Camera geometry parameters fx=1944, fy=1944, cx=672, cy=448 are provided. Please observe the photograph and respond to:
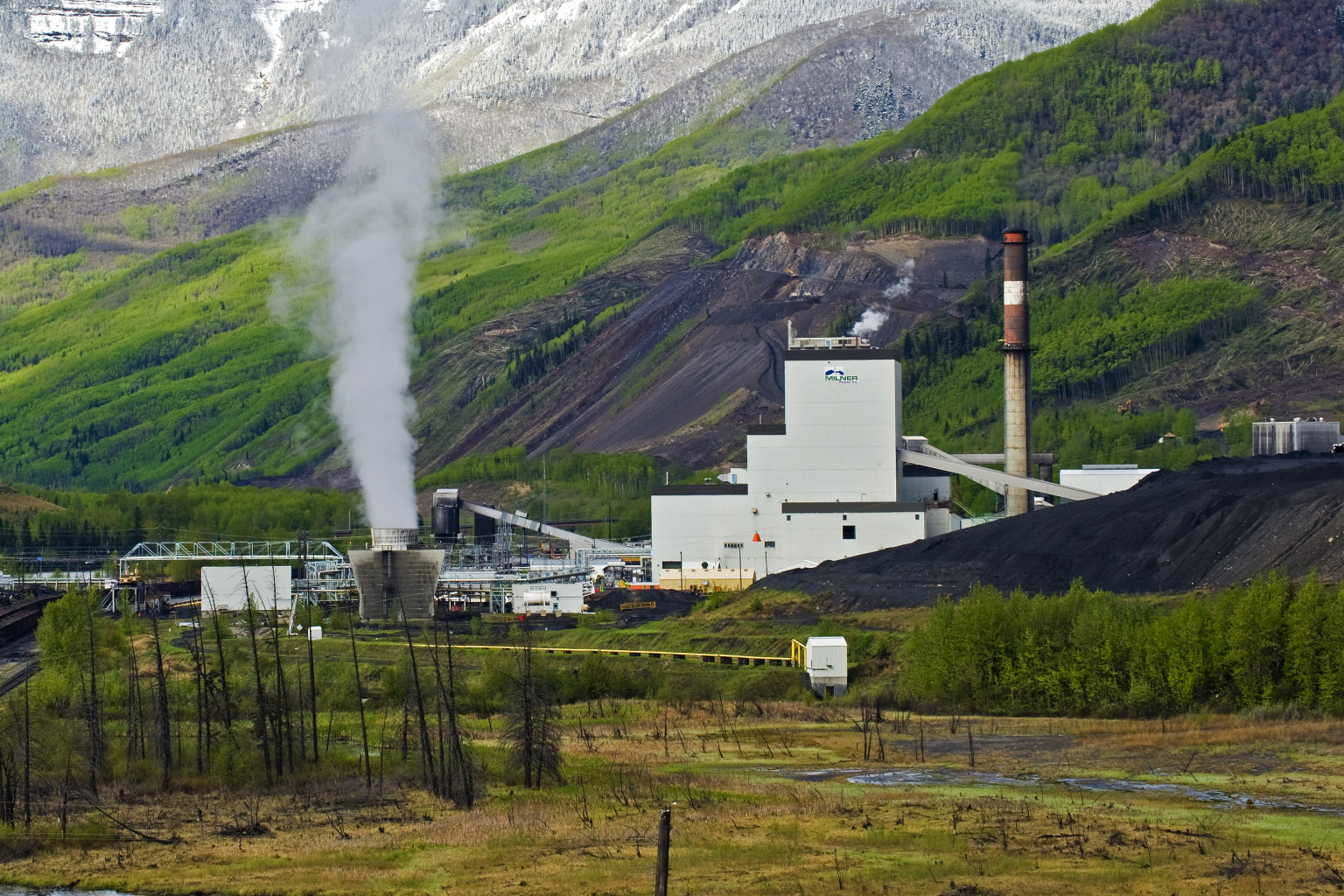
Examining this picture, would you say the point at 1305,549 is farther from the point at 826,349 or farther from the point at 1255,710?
the point at 826,349

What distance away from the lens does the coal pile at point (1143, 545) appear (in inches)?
2916

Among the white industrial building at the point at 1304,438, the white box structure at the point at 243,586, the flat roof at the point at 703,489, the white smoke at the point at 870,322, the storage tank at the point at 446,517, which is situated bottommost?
the white box structure at the point at 243,586

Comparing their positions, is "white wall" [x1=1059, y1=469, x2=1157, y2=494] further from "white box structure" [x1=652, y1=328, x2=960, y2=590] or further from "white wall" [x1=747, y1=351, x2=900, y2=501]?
"white wall" [x1=747, y1=351, x2=900, y2=501]

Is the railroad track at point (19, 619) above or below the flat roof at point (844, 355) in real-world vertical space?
below

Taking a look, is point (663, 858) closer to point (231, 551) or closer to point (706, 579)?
point (706, 579)

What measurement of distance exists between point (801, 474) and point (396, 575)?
21.5m

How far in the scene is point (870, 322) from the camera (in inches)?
7515

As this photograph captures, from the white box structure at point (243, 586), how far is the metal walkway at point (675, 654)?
746 inches

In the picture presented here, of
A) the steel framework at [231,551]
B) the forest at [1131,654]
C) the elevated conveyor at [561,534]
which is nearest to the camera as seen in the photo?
the forest at [1131,654]

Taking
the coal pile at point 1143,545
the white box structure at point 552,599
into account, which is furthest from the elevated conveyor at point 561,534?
the coal pile at point 1143,545

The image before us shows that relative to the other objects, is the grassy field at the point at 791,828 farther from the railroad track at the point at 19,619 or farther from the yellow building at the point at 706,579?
the yellow building at the point at 706,579

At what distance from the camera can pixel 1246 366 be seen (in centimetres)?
16138

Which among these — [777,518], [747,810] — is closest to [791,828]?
[747,810]

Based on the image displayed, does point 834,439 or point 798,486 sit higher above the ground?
point 834,439
